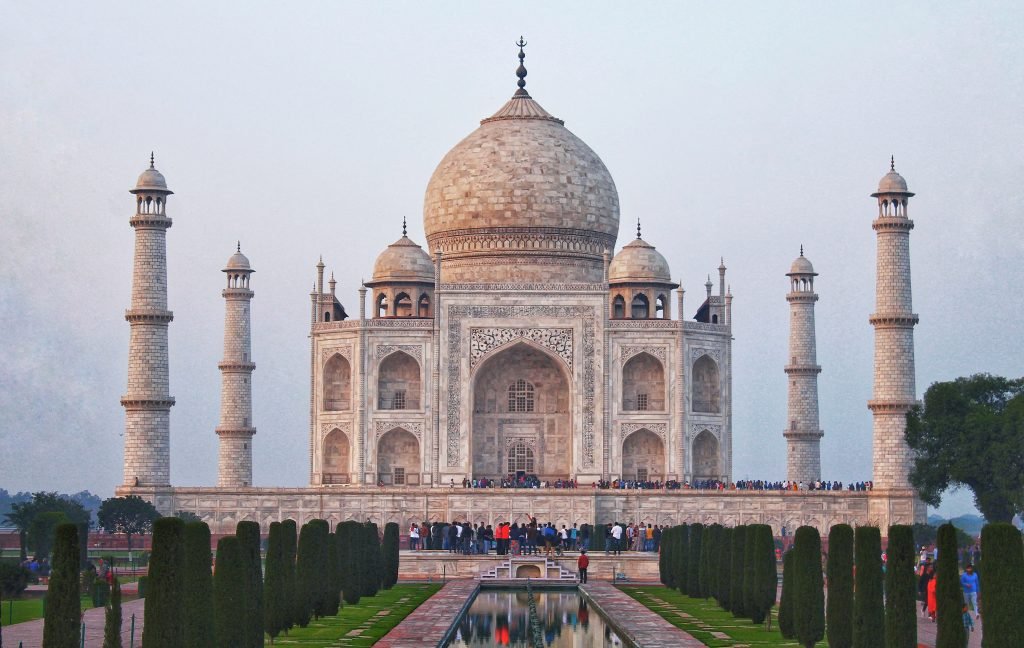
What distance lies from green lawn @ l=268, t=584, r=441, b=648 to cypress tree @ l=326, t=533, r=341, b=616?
0.38 ft

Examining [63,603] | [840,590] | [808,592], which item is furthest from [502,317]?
[63,603]

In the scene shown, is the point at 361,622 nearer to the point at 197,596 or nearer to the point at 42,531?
the point at 197,596

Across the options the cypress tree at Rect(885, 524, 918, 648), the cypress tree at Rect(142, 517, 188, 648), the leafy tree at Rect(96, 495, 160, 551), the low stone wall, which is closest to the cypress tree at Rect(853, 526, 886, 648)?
the cypress tree at Rect(885, 524, 918, 648)

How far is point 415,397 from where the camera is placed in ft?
120

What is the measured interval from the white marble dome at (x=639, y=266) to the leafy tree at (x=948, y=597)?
23992mm

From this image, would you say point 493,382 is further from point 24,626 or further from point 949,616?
point 949,616

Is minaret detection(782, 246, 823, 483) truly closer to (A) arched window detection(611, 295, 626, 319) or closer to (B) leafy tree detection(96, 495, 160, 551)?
(A) arched window detection(611, 295, 626, 319)

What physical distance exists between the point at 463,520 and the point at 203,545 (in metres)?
19.1

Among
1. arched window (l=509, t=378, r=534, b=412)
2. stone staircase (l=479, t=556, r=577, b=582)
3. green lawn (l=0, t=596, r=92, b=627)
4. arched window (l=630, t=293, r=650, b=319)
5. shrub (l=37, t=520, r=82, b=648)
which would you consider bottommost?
green lawn (l=0, t=596, r=92, b=627)

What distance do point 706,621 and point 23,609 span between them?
7.38 meters

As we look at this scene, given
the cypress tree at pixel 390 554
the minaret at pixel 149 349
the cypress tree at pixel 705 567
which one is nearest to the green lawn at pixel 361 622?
the cypress tree at pixel 390 554

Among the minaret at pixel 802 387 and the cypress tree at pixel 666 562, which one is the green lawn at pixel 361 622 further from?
the minaret at pixel 802 387

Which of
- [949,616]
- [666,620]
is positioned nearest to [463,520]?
[666,620]

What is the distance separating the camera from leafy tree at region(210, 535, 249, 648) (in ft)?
48.3
